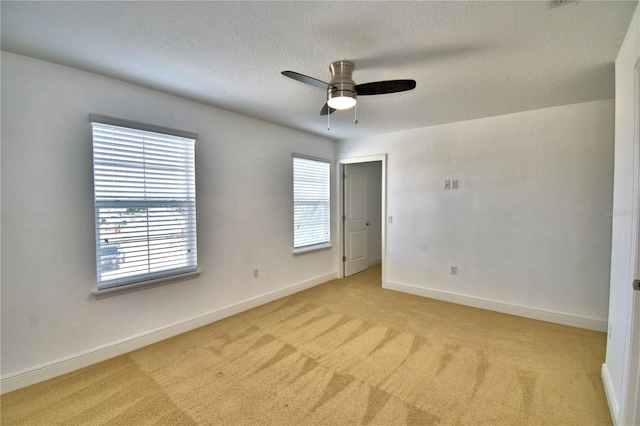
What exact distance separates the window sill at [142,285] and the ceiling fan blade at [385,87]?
2.46m

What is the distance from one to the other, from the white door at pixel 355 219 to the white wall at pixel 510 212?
879 mm

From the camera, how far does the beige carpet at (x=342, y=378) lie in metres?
1.75

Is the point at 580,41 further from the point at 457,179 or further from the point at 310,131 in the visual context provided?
the point at 310,131

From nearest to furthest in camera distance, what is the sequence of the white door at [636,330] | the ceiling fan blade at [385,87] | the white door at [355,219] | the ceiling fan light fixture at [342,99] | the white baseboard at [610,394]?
the white door at [636,330] → the white baseboard at [610,394] → the ceiling fan blade at [385,87] → the ceiling fan light fixture at [342,99] → the white door at [355,219]

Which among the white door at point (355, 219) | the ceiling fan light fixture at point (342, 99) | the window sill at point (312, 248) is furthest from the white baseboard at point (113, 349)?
the ceiling fan light fixture at point (342, 99)

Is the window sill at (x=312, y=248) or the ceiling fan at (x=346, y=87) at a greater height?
the ceiling fan at (x=346, y=87)

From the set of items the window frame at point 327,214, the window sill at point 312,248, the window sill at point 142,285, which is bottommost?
the window sill at point 142,285

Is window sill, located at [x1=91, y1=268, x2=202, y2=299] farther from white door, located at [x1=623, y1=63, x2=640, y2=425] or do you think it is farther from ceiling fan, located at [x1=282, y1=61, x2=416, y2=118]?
white door, located at [x1=623, y1=63, x2=640, y2=425]

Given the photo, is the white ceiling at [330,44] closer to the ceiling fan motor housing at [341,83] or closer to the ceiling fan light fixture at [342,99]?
the ceiling fan motor housing at [341,83]

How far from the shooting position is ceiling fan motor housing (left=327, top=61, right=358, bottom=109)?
1961 millimetres

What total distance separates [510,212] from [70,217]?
4511 mm

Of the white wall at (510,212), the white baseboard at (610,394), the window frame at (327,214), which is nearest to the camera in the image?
the white baseboard at (610,394)

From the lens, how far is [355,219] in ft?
16.9

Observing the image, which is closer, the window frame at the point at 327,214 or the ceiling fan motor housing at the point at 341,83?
the ceiling fan motor housing at the point at 341,83
